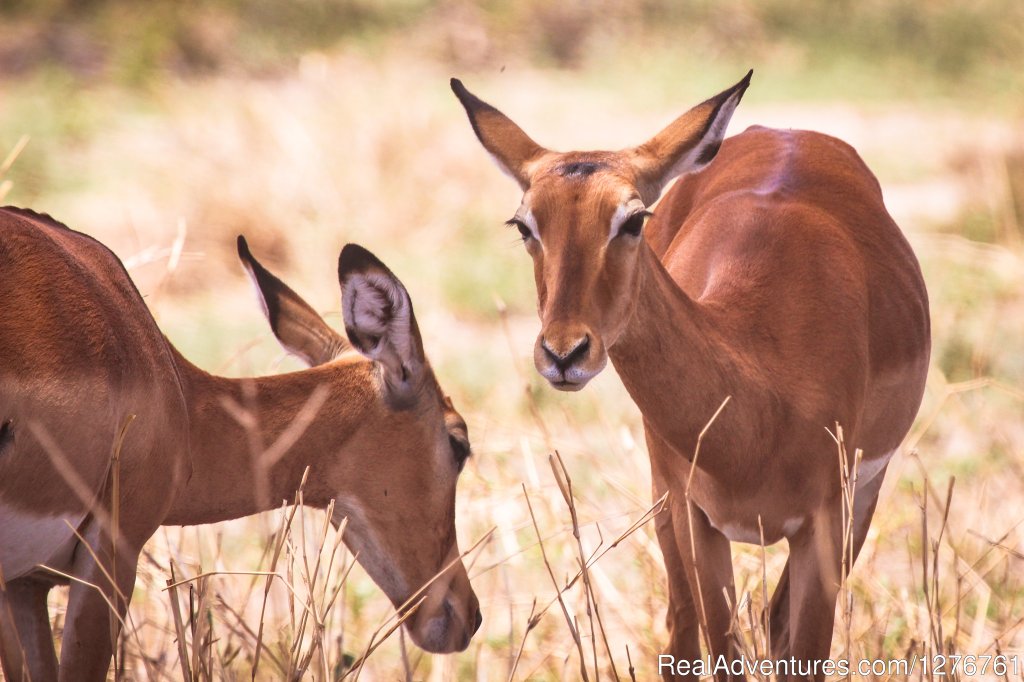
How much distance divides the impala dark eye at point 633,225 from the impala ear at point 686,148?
0.16 meters

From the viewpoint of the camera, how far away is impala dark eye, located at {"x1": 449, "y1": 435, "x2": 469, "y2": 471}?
3.74m

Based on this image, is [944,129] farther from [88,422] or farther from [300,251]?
[88,422]

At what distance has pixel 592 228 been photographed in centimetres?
329

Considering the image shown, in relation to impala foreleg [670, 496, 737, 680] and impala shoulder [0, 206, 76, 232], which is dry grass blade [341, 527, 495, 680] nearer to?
impala foreleg [670, 496, 737, 680]

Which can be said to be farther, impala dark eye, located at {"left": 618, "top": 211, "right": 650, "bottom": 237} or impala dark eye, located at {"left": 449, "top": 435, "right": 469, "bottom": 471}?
impala dark eye, located at {"left": 449, "top": 435, "right": 469, "bottom": 471}

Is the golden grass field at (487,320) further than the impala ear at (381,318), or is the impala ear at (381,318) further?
the golden grass field at (487,320)

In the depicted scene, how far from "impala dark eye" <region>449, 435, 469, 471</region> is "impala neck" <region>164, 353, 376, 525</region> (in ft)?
0.79

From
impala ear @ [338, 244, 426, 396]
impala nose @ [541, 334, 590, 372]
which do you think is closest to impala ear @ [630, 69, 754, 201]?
impala nose @ [541, 334, 590, 372]

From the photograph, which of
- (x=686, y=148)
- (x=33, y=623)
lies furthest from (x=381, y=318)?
(x=33, y=623)

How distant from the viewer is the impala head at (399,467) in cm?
361

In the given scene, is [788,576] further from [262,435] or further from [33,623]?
[33,623]

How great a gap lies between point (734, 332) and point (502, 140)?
30.0 inches

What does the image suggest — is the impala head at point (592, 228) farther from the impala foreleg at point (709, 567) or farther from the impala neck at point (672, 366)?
the impala foreleg at point (709, 567)

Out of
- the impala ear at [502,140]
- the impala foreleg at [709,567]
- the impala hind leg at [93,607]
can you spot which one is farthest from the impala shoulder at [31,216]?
the impala foreleg at [709,567]
